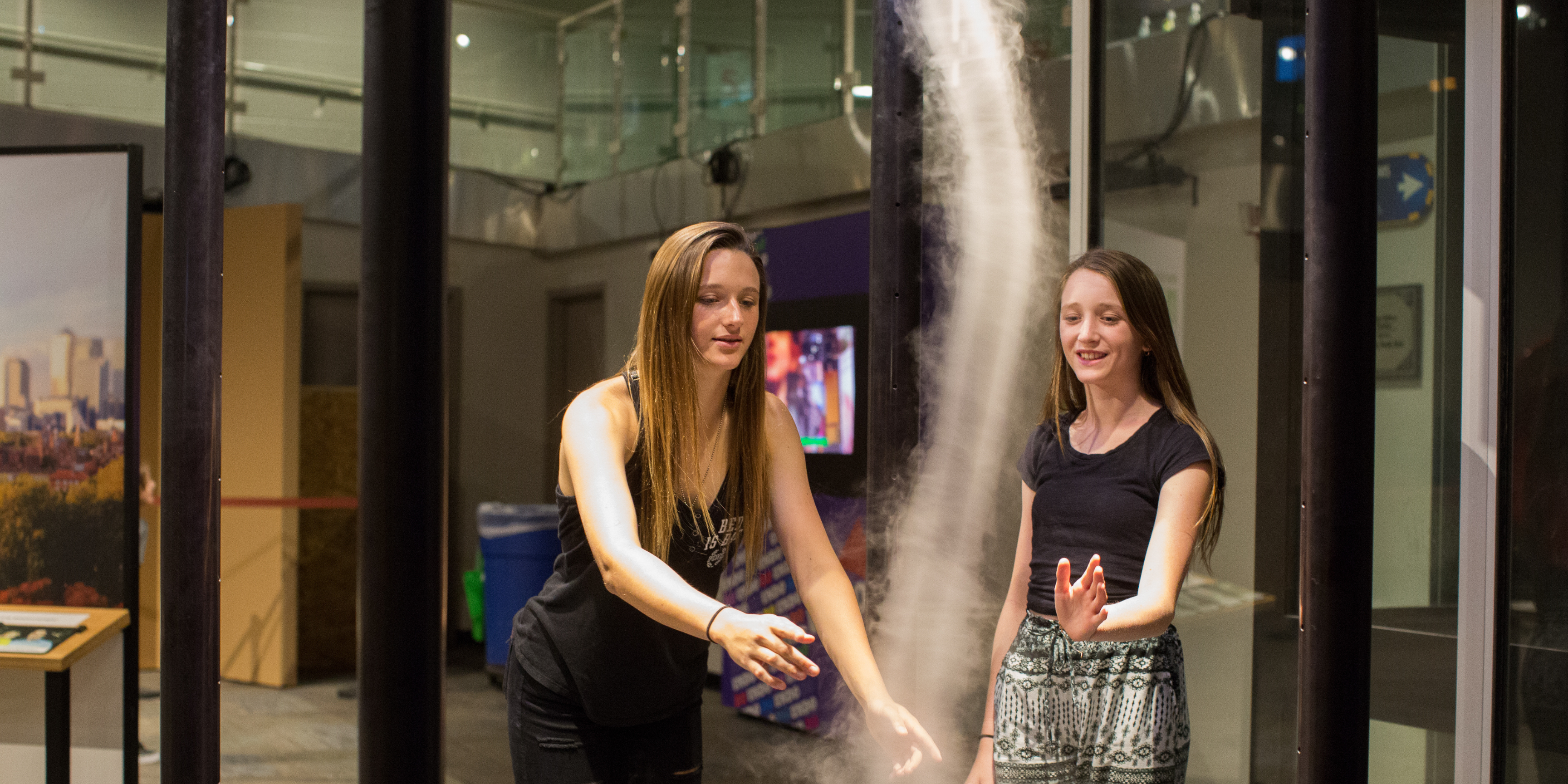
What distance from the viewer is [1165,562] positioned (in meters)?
1.35

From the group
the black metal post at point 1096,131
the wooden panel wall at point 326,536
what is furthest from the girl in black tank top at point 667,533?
the wooden panel wall at point 326,536

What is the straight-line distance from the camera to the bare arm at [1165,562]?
1.32 metres

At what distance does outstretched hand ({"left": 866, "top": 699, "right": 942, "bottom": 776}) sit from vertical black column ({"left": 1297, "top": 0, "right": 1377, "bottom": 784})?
539 millimetres

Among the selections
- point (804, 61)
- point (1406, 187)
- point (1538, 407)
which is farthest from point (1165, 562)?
point (804, 61)

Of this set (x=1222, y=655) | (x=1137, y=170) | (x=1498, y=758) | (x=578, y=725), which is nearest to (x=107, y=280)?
(x=578, y=725)

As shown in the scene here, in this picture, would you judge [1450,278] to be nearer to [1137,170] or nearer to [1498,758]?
[1137,170]

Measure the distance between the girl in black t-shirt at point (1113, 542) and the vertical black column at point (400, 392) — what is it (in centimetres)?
76

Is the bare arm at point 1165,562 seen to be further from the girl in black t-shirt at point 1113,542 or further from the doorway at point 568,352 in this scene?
the doorway at point 568,352

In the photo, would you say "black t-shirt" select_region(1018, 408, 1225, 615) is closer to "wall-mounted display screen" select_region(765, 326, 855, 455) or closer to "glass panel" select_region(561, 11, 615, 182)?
"wall-mounted display screen" select_region(765, 326, 855, 455)

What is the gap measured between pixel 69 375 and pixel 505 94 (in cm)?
355

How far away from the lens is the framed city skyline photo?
2688mm

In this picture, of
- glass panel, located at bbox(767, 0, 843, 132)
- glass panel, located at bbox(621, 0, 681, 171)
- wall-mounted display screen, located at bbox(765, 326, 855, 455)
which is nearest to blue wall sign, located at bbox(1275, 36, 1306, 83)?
wall-mounted display screen, located at bbox(765, 326, 855, 455)

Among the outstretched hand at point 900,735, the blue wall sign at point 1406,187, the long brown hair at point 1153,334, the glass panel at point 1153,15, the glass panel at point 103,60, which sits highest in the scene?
the glass panel at point 103,60

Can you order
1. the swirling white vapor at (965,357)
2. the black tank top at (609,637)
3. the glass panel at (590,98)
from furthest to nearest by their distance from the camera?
the glass panel at (590,98) < the swirling white vapor at (965,357) < the black tank top at (609,637)
